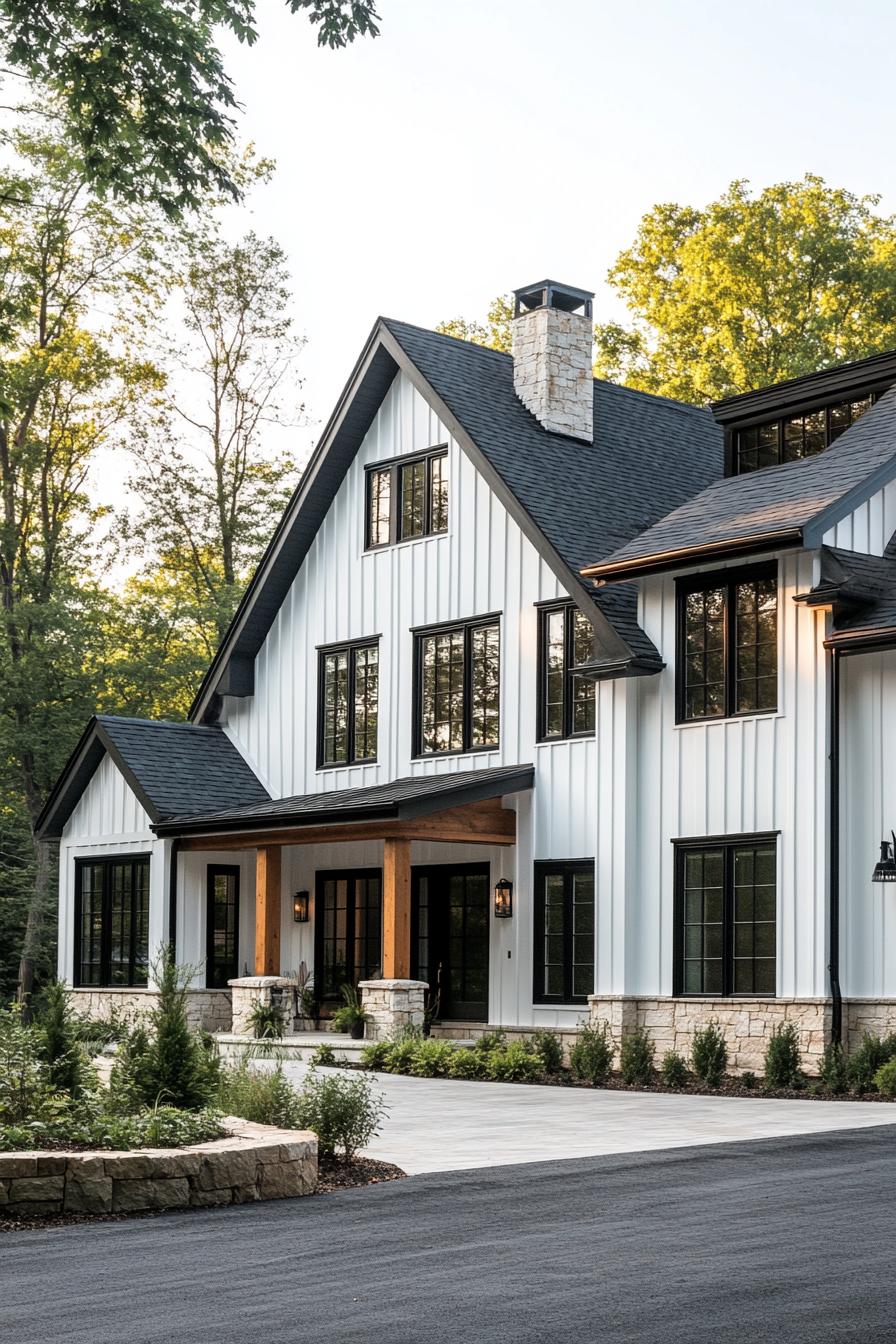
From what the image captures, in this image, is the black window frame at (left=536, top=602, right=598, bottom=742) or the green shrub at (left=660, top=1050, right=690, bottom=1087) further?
the black window frame at (left=536, top=602, right=598, bottom=742)

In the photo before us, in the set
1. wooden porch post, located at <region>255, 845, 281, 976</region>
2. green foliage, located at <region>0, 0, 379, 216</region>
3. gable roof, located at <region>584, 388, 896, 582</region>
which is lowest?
wooden porch post, located at <region>255, 845, 281, 976</region>

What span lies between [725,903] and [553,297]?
29.7 feet

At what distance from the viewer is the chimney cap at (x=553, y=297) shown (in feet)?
75.2

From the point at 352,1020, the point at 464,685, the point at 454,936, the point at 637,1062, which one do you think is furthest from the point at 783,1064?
the point at 464,685

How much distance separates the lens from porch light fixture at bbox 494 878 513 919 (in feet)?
68.2

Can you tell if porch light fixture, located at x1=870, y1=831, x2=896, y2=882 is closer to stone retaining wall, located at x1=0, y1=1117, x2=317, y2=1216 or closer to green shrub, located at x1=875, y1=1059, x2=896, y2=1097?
green shrub, located at x1=875, y1=1059, x2=896, y2=1097

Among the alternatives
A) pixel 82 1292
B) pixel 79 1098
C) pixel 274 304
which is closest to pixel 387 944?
pixel 79 1098

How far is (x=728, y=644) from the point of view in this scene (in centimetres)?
1831

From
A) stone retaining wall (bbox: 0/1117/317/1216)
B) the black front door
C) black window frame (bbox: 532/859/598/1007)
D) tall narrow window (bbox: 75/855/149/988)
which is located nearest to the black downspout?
black window frame (bbox: 532/859/598/1007)

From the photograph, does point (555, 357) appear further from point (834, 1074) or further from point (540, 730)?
point (834, 1074)

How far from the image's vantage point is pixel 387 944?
20.2m

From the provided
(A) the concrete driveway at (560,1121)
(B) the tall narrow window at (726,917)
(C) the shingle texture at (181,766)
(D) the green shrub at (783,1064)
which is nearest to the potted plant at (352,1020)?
(A) the concrete driveway at (560,1121)

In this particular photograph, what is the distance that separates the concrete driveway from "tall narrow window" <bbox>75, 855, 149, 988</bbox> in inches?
327

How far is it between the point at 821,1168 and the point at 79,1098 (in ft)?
15.0
